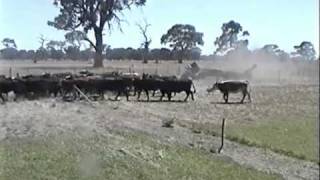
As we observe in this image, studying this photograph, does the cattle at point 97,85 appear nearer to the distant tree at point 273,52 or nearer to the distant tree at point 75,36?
the distant tree at point 75,36

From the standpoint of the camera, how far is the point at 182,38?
264ft

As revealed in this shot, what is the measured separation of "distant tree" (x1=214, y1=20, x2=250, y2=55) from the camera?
8244cm

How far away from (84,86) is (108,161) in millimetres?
15446

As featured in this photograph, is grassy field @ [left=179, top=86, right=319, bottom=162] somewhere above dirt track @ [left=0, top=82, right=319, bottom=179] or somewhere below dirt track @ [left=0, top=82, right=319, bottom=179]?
below

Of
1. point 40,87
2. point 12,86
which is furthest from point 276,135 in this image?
point 12,86

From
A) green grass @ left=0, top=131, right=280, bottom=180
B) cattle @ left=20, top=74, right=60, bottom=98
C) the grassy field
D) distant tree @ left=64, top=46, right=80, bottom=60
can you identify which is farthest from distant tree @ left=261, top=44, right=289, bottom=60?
green grass @ left=0, top=131, right=280, bottom=180

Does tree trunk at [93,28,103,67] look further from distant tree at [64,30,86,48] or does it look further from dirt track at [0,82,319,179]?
dirt track at [0,82,319,179]

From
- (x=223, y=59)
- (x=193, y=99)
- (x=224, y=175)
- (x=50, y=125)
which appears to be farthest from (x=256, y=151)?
(x=223, y=59)

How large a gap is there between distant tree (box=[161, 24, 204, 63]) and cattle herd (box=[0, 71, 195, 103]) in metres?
44.4

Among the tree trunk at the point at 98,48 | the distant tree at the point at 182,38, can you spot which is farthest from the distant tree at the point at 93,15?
the distant tree at the point at 182,38

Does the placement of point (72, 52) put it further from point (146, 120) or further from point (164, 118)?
point (146, 120)

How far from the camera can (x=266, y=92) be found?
36.1 meters

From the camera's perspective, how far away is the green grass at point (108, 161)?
10.6m

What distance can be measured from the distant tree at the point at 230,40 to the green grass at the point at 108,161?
6862 cm
